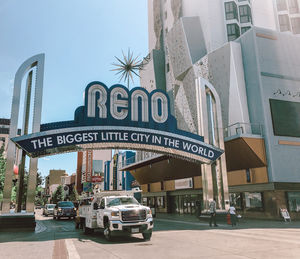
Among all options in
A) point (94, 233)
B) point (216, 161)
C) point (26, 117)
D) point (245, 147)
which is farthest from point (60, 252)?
point (245, 147)

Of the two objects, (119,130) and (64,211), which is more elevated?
(119,130)

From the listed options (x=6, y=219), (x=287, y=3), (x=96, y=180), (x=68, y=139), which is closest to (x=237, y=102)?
(x=68, y=139)

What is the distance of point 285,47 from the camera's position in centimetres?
2942

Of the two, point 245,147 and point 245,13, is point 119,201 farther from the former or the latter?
point 245,13

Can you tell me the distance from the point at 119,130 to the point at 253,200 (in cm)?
1515

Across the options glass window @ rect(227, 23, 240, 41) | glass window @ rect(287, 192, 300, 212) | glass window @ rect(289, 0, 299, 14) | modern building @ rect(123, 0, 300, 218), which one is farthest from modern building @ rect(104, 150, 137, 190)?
glass window @ rect(289, 0, 299, 14)

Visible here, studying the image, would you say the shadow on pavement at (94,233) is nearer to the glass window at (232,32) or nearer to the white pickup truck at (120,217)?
the white pickup truck at (120,217)

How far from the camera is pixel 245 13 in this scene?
49.0m

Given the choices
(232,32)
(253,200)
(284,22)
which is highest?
(284,22)

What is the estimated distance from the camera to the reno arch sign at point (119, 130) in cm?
1945

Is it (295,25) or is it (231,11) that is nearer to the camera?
(231,11)

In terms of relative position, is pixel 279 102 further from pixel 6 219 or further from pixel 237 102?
pixel 6 219

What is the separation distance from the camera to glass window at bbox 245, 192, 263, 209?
26278 millimetres

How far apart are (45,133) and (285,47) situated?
2509 centimetres
